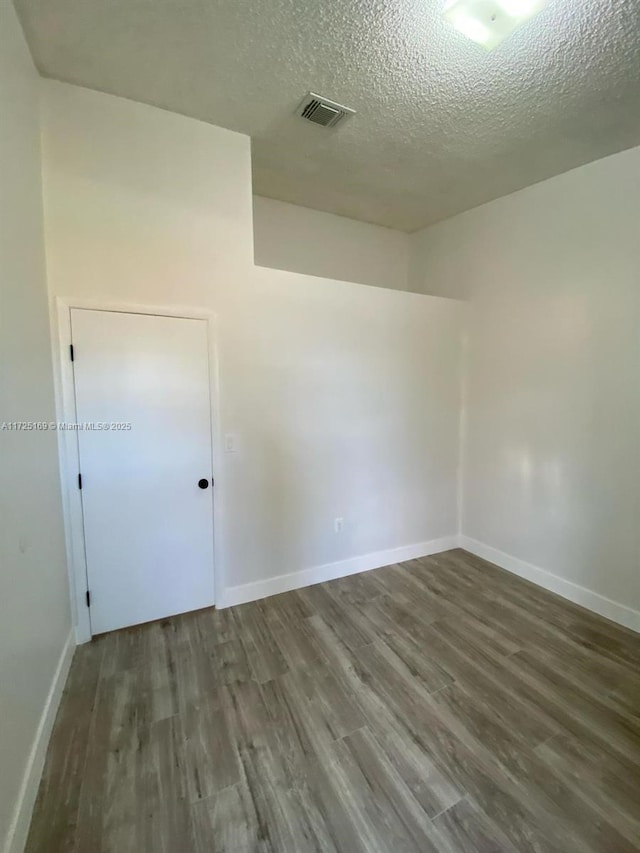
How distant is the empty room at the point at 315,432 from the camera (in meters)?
1.52

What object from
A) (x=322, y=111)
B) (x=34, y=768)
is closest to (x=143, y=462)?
(x=34, y=768)

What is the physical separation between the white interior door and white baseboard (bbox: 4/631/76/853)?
0.51m

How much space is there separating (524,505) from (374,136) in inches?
118

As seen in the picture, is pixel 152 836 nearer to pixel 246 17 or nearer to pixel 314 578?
pixel 314 578

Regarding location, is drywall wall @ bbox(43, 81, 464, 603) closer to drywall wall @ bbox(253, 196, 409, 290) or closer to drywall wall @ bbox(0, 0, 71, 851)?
drywall wall @ bbox(0, 0, 71, 851)

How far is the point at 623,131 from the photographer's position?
2295 mm

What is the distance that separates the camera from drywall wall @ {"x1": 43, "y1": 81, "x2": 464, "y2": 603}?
2.22m

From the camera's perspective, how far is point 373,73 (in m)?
1.93

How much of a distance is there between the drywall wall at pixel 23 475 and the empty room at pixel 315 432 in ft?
0.08

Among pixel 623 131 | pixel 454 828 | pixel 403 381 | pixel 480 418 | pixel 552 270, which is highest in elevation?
pixel 623 131

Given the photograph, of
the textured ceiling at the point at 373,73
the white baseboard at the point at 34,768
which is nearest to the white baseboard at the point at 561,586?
the textured ceiling at the point at 373,73

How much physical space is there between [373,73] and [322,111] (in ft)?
1.25

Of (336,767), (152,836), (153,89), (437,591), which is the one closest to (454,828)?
(336,767)

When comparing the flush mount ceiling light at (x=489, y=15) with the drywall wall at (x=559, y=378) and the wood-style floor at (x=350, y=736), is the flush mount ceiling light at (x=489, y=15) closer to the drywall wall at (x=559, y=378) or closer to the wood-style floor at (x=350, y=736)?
the drywall wall at (x=559, y=378)
